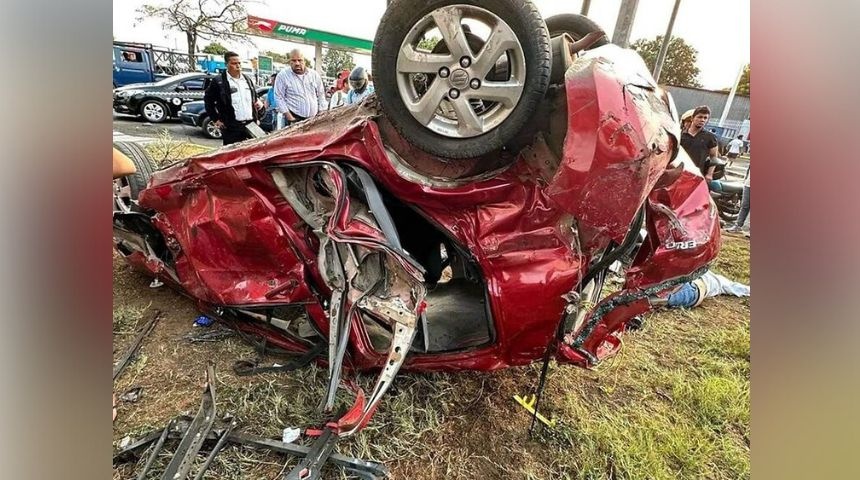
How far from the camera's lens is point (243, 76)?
5684 millimetres

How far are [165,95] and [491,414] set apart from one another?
10551 mm

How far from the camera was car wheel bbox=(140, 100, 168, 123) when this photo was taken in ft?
31.4

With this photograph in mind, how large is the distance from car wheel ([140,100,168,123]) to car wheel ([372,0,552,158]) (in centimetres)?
947

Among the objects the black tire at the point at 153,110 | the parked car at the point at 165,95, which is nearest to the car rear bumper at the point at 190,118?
A: the parked car at the point at 165,95

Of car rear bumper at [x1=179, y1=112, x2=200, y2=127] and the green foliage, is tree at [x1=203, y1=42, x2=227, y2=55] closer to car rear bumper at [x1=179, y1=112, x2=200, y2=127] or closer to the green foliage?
the green foliage

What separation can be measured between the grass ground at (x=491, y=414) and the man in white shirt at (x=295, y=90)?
4057mm

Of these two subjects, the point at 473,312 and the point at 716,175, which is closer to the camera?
the point at 473,312

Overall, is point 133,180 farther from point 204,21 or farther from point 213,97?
point 204,21

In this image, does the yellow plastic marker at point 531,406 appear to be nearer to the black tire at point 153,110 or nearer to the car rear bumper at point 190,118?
the car rear bumper at point 190,118

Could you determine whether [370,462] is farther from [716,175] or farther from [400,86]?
[716,175]

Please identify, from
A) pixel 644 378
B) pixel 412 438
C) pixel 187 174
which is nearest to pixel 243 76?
pixel 187 174

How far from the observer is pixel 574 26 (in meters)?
2.46
